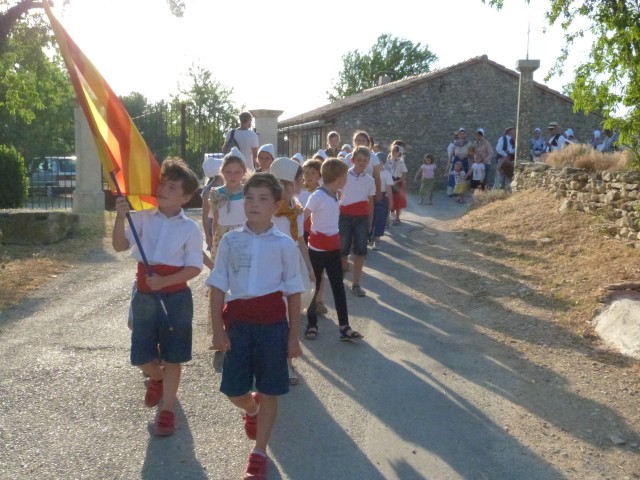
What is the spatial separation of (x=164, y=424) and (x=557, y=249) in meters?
6.90

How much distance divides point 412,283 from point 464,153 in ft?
37.8

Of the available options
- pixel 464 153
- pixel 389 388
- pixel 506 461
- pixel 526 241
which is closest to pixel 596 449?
pixel 506 461

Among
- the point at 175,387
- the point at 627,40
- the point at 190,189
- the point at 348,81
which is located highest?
the point at 348,81

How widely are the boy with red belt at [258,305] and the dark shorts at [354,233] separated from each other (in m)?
4.23

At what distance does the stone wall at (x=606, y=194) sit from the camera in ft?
29.9

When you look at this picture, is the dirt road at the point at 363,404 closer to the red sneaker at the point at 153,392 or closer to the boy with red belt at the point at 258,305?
the red sneaker at the point at 153,392

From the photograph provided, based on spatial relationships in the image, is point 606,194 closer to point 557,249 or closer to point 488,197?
point 557,249

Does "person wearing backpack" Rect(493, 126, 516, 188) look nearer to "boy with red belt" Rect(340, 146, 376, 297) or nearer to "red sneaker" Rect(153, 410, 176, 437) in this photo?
"boy with red belt" Rect(340, 146, 376, 297)

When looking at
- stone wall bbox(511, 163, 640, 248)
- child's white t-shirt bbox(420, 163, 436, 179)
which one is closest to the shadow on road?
stone wall bbox(511, 163, 640, 248)

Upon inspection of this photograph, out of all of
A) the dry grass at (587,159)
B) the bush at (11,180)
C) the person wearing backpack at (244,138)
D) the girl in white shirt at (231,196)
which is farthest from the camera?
the bush at (11,180)

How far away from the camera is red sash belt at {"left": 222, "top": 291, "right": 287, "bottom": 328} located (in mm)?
3955

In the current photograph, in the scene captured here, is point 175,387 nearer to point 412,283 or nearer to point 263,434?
point 263,434

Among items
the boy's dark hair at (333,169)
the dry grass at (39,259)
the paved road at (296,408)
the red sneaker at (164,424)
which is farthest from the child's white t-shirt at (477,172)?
the red sneaker at (164,424)

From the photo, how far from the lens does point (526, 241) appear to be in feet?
35.6
